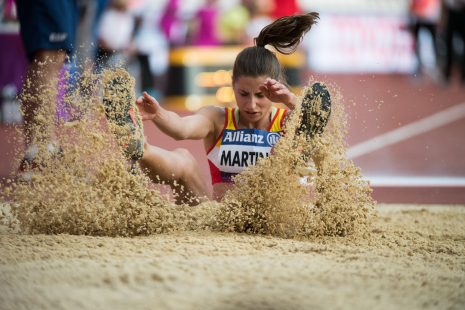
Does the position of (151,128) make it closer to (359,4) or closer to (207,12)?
(207,12)

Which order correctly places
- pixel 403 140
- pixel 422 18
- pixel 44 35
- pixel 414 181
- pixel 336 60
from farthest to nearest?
1. pixel 336 60
2. pixel 422 18
3. pixel 403 140
4. pixel 414 181
5. pixel 44 35

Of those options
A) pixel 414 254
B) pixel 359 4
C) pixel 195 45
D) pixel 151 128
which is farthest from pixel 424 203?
pixel 359 4

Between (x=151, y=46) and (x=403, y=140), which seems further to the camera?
(x=151, y=46)

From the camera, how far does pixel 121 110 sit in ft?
6.64

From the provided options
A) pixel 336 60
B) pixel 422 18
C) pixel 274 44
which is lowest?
pixel 274 44

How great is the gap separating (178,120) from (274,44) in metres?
0.75

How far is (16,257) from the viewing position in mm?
1605

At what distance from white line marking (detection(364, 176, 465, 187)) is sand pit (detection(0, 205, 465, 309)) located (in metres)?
2.21

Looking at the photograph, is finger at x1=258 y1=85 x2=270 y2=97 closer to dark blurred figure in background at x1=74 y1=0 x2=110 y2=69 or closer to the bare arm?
the bare arm

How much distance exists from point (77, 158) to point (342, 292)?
4.20 ft

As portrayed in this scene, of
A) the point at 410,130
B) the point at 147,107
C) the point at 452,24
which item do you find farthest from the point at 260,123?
the point at 452,24

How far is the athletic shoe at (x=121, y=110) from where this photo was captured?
2.02 metres

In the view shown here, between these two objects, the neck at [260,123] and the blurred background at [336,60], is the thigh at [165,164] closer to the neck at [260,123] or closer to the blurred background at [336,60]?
the neck at [260,123]

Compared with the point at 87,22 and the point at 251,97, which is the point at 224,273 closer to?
the point at 251,97
